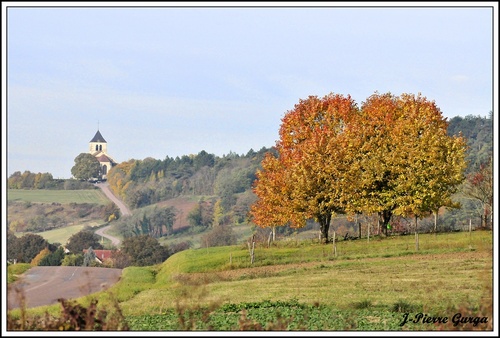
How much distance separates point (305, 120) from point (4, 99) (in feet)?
140

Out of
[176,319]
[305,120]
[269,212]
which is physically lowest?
[176,319]

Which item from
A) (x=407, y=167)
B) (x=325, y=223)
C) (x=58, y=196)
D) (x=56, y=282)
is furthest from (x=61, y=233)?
(x=56, y=282)

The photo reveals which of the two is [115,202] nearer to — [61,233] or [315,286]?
[61,233]

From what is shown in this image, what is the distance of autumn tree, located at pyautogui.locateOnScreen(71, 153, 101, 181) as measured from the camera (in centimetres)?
12762

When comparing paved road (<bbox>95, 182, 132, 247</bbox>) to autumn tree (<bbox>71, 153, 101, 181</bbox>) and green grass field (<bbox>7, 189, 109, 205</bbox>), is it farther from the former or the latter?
autumn tree (<bbox>71, 153, 101, 181</bbox>)

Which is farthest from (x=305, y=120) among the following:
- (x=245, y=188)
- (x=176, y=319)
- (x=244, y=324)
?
(x=245, y=188)

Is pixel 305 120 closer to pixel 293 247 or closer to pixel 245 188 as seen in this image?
pixel 293 247

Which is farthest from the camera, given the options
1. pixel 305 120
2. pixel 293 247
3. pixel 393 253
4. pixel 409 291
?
pixel 305 120

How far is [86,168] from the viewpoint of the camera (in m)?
129

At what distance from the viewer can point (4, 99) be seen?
14.9m

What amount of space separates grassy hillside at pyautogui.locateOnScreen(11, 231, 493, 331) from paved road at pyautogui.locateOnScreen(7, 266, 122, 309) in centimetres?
132

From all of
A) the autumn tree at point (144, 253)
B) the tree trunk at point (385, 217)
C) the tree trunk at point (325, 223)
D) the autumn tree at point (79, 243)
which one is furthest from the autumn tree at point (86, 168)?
the tree trunk at point (325, 223)

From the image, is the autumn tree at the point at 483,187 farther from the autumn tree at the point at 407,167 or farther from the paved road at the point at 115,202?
the paved road at the point at 115,202

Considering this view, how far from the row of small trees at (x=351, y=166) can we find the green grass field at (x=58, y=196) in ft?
227
